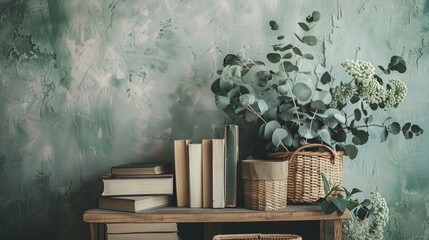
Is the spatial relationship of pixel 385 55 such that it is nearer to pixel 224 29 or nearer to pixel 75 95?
pixel 224 29

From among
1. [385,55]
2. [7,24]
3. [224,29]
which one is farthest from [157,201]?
[385,55]

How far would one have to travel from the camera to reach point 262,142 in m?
2.06

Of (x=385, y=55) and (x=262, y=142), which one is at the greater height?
(x=385, y=55)

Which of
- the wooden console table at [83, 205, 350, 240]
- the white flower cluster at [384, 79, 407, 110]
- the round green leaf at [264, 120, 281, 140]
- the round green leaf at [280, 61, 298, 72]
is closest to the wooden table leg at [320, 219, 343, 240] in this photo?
the wooden console table at [83, 205, 350, 240]

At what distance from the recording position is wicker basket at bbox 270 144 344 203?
1.79m

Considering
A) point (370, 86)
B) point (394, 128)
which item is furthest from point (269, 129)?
point (394, 128)

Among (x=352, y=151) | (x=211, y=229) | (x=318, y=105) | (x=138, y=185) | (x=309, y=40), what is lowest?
(x=211, y=229)

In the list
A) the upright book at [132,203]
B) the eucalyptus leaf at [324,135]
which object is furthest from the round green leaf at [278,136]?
the upright book at [132,203]

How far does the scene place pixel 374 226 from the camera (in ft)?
5.97

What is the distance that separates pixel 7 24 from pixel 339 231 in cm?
151

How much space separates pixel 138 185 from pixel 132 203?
0.08 m

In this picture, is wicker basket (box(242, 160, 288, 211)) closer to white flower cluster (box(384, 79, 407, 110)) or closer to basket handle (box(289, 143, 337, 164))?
basket handle (box(289, 143, 337, 164))

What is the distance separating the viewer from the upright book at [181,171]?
1.83 m

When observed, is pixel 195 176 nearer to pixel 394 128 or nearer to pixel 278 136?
pixel 278 136
